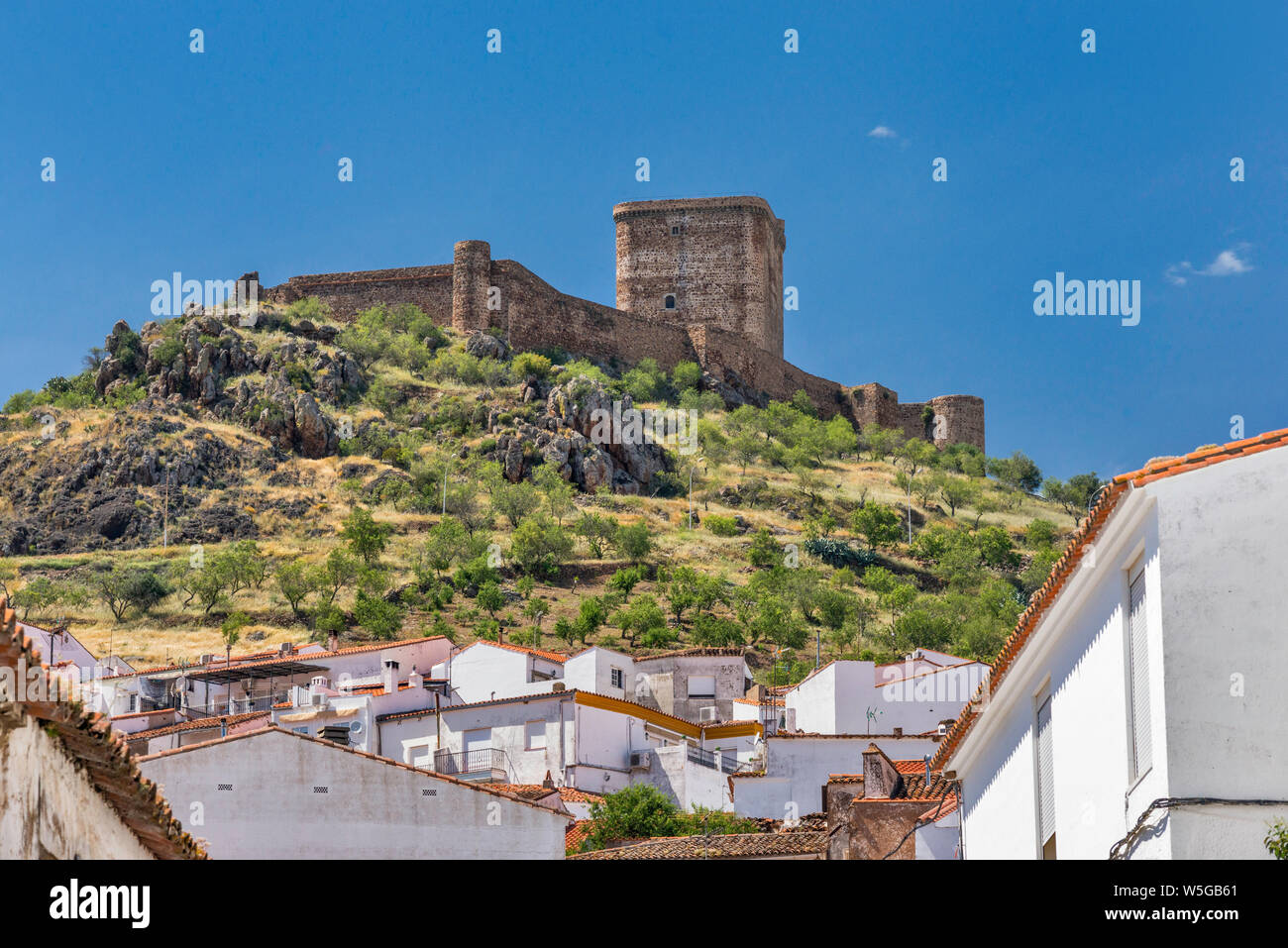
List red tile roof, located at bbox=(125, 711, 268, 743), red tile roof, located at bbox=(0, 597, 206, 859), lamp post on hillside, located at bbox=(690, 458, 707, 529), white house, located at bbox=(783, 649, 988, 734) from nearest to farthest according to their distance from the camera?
red tile roof, located at bbox=(0, 597, 206, 859), red tile roof, located at bbox=(125, 711, 268, 743), white house, located at bbox=(783, 649, 988, 734), lamp post on hillside, located at bbox=(690, 458, 707, 529)

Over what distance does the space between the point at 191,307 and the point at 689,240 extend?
27704 mm

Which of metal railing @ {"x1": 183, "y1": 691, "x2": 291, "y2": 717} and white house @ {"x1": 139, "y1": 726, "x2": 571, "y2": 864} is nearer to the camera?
white house @ {"x1": 139, "y1": 726, "x2": 571, "y2": 864}

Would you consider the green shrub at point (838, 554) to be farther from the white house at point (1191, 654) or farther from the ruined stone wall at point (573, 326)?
the white house at point (1191, 654)

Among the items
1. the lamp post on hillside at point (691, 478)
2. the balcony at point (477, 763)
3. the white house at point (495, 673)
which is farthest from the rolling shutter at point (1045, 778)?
the lamp post on hillside at point (691, 478)

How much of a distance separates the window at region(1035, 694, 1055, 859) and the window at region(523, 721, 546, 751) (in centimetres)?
2474

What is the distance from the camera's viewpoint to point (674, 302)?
94.9m

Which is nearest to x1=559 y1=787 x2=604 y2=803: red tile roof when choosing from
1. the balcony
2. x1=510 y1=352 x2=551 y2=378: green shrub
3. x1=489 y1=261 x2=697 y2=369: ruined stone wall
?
the balcony

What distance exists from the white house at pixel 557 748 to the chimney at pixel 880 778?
54.6 ft

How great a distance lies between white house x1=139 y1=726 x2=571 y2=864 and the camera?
59.2 feet

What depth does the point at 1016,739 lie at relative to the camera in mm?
12688

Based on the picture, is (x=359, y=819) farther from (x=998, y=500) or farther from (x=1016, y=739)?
(x=998, y=500)

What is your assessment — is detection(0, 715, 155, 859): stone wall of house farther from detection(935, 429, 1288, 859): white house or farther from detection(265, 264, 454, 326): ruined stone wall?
detection(265, 264, 454, 326): ruined stone wall

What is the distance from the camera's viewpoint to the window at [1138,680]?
928 cm
